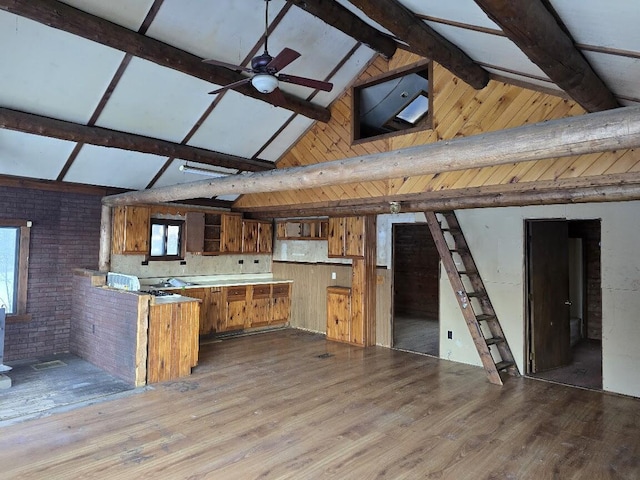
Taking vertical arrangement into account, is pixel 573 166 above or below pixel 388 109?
below

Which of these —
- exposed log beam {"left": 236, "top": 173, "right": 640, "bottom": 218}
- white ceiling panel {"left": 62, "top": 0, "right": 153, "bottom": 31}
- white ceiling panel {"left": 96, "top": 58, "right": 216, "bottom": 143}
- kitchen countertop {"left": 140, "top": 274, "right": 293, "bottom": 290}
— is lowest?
kitchen countertop {"left": 140, "top": 274, "right": 293, "bottom": 290}

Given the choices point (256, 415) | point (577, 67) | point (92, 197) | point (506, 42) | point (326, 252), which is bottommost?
point (256, 415)

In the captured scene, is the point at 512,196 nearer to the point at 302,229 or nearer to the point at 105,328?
the point at 302,229

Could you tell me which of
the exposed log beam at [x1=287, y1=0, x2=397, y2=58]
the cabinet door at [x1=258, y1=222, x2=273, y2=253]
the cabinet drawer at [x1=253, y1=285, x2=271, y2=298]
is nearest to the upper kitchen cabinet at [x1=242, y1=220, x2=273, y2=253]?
the cabinet door at [x1=258, y1=222, x2=273, y2=253]

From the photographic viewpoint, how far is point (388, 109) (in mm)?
7355

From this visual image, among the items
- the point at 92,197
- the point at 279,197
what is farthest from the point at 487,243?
the point at 92,197

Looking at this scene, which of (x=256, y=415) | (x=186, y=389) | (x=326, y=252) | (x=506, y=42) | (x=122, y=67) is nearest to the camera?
(x=506, y=42)

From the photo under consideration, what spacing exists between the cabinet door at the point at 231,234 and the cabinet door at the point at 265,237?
18.9 inches

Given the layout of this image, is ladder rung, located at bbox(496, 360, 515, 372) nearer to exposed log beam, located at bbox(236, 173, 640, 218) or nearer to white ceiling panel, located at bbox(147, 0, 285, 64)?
exposed log beam, located at bbox(236, 173, 640, 218)

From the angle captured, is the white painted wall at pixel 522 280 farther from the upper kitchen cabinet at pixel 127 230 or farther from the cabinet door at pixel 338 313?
the upper kitchen cabinet at pixel 127 230

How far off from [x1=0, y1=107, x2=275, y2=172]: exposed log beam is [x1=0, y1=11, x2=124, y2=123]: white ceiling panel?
12cm

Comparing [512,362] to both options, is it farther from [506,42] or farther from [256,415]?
[506,42]

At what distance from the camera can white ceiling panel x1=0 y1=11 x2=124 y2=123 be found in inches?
154

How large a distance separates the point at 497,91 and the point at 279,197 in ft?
12.8
